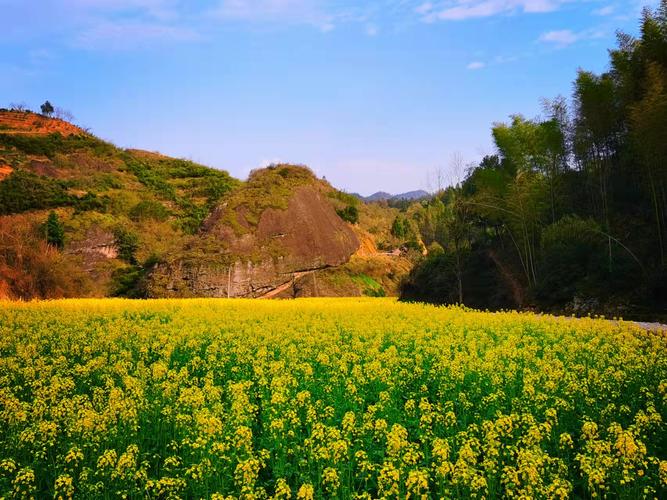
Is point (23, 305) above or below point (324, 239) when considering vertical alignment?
→ below

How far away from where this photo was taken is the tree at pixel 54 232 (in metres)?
42.9

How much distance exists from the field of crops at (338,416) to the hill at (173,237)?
53.7ft

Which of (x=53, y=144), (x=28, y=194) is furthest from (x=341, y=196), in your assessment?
(x=53, y=144)

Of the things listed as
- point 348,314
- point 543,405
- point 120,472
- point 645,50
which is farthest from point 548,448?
point 645,50

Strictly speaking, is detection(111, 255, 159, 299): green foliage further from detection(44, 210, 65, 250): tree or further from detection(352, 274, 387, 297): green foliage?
detection(352, 274, 387, 297): green foliage

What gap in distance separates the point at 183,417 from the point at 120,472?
1.35m

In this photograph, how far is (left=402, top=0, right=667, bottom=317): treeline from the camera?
61.3 feet

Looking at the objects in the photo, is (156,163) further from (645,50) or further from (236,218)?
(645,50)

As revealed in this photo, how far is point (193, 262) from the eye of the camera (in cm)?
3023

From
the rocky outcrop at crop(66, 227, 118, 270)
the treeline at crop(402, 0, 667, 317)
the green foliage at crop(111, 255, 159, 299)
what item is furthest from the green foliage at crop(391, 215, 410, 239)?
the rocky outcrop at crop(66, 227, 118, 270)

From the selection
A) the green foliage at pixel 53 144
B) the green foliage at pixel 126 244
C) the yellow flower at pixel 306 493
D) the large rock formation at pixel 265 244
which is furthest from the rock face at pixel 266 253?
the green foliage at pixel 53 144

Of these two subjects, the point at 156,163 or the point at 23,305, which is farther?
the point at 156,163

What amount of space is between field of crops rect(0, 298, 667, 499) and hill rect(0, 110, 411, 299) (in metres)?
16.4

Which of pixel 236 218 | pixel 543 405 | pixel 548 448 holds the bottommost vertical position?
pixel 548 448
